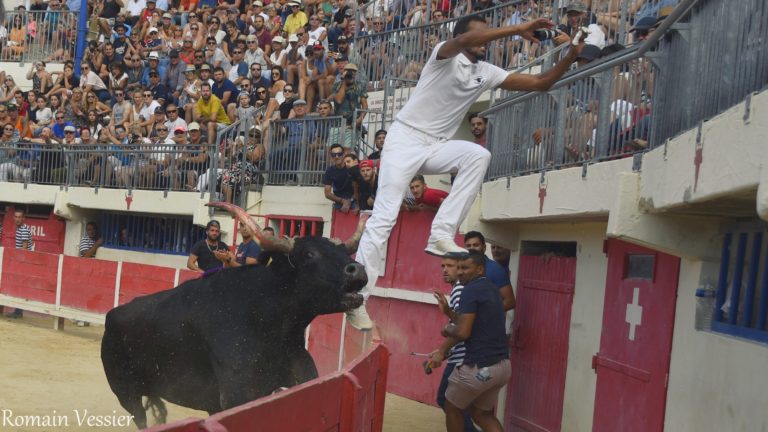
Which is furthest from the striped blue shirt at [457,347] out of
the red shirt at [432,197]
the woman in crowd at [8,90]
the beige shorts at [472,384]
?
the woman in crowd at [8,90]

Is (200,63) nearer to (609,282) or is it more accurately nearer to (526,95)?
(526,95)

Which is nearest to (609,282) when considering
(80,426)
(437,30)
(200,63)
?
(80,426)

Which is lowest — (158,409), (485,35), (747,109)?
(158,409)

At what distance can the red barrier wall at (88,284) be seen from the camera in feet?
57.3

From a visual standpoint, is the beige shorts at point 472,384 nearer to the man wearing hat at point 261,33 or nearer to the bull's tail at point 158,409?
the bull's tail at point 158,409

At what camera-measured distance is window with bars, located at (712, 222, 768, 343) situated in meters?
6.12

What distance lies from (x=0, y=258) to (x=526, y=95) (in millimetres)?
12243

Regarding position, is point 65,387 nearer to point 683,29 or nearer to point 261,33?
point 683,29

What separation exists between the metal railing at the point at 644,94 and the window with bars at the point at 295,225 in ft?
19.1

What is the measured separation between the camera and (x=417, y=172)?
7.36 m

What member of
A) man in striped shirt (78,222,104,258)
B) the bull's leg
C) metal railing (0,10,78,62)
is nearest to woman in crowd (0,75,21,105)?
metal railing (0,10,78,62)

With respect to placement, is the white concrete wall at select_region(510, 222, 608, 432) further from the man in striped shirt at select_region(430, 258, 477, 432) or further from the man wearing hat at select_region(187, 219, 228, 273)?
the man wearing hat at select_region(187, 219, 228, 273)

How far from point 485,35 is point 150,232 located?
1437cm

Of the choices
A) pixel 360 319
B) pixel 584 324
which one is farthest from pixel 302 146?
pixel 360 319
